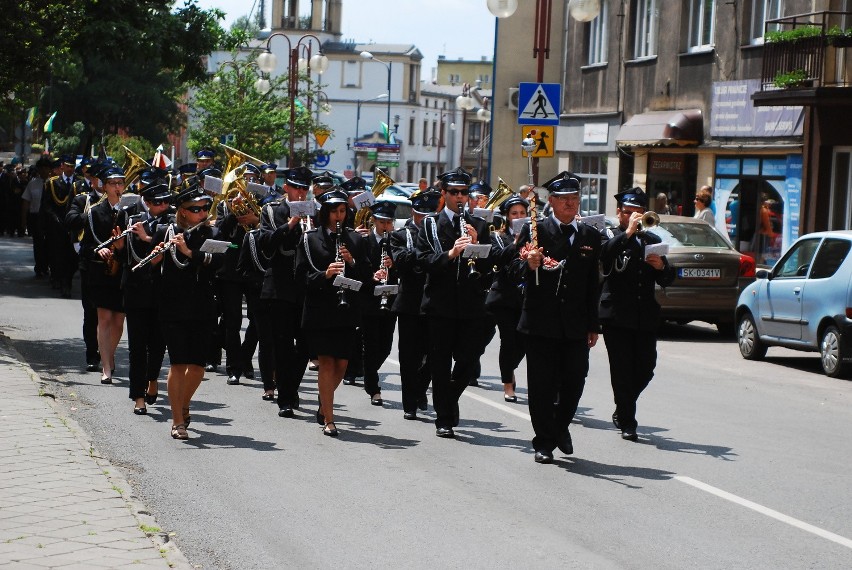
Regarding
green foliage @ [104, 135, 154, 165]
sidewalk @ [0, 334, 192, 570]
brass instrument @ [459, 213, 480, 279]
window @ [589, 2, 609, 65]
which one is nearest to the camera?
sidewalk @ [0, 334, 192, 570]

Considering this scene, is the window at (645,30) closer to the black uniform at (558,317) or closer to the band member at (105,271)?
the band member at (105,271)

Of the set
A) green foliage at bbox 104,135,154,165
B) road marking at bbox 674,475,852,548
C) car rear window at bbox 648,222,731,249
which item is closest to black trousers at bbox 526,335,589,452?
road marking at bbox 674,475,852,548

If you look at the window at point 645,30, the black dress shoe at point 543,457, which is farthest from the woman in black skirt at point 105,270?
the window at point 645,30

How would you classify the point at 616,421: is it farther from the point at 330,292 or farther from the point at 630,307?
the point at 330,292

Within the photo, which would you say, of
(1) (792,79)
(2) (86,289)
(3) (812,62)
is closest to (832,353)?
(2) (86,289)

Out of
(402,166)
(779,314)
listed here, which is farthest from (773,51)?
(402,166)

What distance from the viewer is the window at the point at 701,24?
3030 cm

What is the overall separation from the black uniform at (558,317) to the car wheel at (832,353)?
6730 mm

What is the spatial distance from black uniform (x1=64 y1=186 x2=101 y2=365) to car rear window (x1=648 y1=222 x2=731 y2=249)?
868 cm

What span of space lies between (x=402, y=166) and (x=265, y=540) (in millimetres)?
115222

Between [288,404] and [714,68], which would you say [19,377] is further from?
[714,68]

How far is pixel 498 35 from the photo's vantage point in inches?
1831

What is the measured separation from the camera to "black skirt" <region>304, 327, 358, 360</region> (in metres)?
10.9

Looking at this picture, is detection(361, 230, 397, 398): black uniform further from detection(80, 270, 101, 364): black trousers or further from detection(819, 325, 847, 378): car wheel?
detection(819, 325, 847, 378): car wheel
